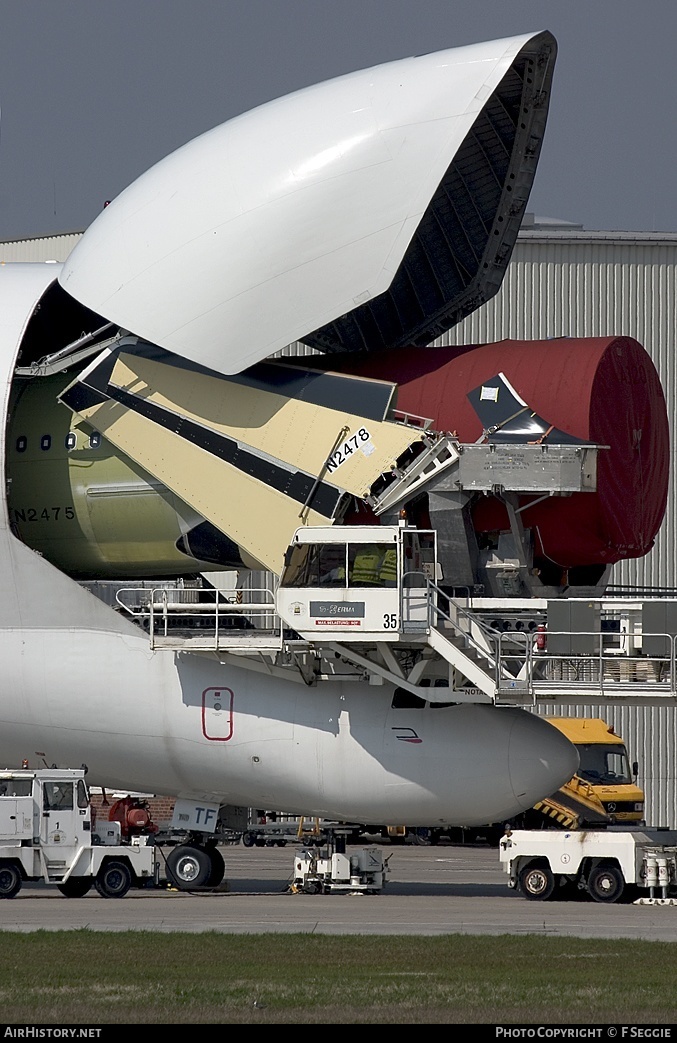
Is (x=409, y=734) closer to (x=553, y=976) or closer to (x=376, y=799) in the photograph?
(x=376, y=799)

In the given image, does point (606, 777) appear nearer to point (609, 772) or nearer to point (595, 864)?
point (609, 772)

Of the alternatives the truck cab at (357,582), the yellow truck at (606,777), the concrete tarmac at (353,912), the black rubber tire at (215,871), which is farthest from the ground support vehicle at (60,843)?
the yellow truck at (606,777)

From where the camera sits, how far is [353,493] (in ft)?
94.2

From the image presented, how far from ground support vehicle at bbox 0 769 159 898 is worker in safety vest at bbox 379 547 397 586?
252 inches

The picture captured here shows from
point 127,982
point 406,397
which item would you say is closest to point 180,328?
point 406,397

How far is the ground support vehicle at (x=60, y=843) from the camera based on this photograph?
27797 mm

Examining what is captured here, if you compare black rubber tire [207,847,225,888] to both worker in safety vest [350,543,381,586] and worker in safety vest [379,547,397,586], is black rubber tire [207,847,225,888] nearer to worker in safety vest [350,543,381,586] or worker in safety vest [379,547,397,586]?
worker in safety vest [350,543,381,586]

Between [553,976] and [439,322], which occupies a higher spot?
[439,322]

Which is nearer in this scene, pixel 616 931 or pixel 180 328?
pixel 616 931

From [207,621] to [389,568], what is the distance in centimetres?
446

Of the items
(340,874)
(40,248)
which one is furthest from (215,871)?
(40,248)

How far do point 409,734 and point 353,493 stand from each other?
446cm

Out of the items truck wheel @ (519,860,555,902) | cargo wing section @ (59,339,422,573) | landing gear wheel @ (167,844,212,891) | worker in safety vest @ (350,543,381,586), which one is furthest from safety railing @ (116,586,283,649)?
truck wheel @ (519,860,555,902)

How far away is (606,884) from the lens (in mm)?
29000
